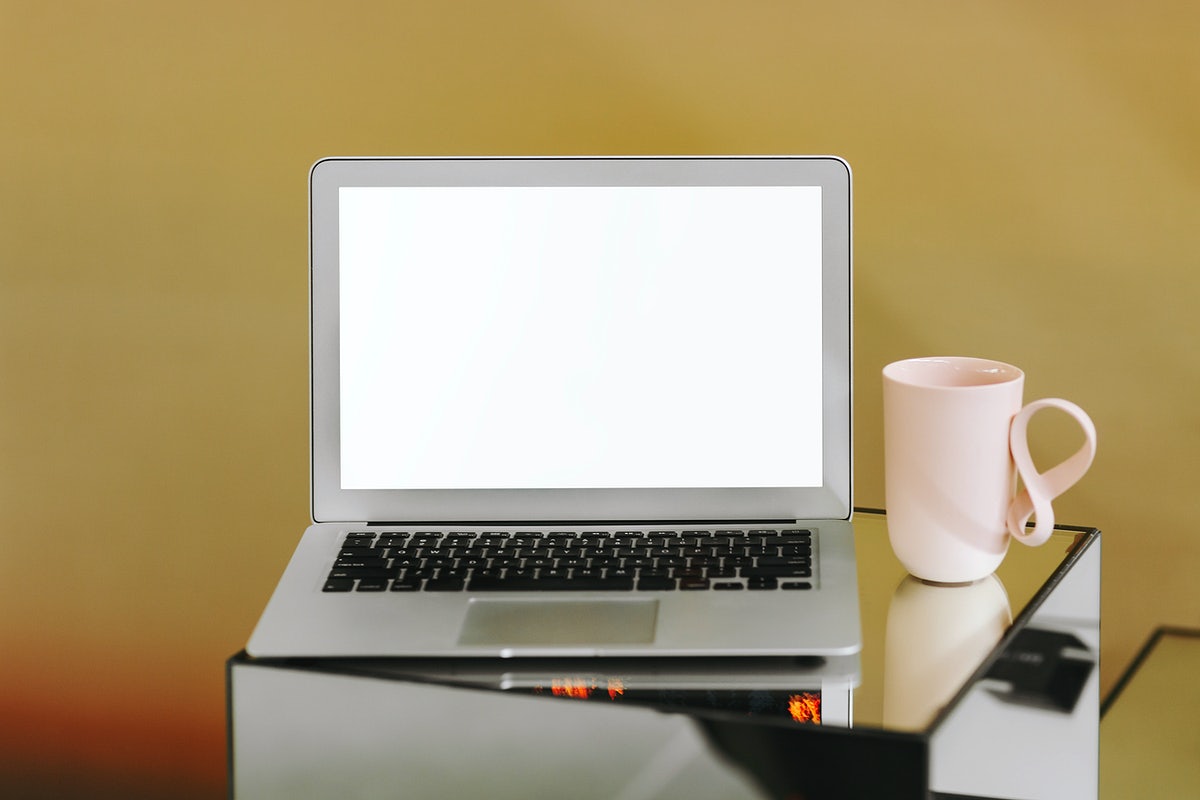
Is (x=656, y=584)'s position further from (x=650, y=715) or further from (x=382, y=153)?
(x=382, y=153)

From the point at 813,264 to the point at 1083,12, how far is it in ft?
1.33

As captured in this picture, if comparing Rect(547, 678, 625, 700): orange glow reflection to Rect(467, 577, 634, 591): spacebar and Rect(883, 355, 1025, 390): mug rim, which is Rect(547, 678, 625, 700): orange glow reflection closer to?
Rect(467, 577, 634, 591): spacebar

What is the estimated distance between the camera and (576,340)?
2.86 feet

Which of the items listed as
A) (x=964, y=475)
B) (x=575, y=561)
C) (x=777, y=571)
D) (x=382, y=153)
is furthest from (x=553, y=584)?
(x=382, y=153)

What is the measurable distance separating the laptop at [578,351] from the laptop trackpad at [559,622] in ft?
0.30

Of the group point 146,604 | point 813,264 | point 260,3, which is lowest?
point 146,604

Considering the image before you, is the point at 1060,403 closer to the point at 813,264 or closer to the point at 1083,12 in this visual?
the point at 813,264

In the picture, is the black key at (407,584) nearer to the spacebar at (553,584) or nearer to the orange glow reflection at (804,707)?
the spacebar at (553,584)

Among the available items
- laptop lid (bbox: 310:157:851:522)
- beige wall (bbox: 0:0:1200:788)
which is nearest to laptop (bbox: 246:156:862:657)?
laptop lid (bbox: 310:157:851:522)

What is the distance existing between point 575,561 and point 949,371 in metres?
0.31

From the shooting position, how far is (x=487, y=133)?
111 centimetres

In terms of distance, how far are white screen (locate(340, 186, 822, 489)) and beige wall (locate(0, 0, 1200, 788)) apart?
0.87 feet

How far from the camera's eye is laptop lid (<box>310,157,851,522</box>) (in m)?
0.85

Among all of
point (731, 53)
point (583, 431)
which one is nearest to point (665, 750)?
point (583, 431)
